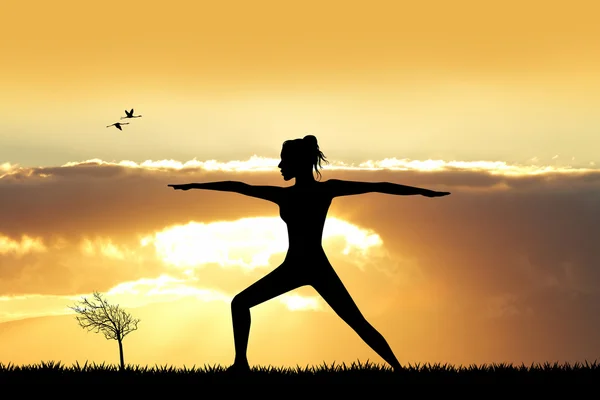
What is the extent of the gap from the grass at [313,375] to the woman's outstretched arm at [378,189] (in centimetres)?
281

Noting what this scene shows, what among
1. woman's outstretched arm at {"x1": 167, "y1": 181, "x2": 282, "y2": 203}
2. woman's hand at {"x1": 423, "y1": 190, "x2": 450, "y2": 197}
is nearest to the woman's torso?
woman's outstretched arm at {"x1": 167, "y1": 181, "x2": 282, "y2": 203}

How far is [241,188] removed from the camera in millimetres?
12852

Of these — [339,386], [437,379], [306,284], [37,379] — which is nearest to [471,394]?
[437,379]

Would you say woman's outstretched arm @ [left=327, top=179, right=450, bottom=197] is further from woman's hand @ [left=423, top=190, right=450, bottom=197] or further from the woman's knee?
the woman's knee

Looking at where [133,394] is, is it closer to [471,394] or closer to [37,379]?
[37,379]

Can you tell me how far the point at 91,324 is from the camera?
30312 millimetres

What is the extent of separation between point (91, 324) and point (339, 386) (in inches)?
801

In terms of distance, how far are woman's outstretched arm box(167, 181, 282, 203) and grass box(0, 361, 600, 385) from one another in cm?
278

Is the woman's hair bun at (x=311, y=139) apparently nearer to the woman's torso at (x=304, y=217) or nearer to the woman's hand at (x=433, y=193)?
the woman's torso at (x=304, y=217)

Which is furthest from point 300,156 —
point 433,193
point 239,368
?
point 239,368

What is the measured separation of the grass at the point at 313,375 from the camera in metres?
12.3

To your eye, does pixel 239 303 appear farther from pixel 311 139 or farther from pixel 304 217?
pixel 311 139

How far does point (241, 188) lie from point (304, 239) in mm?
1291

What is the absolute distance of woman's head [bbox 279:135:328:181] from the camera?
1289cm
